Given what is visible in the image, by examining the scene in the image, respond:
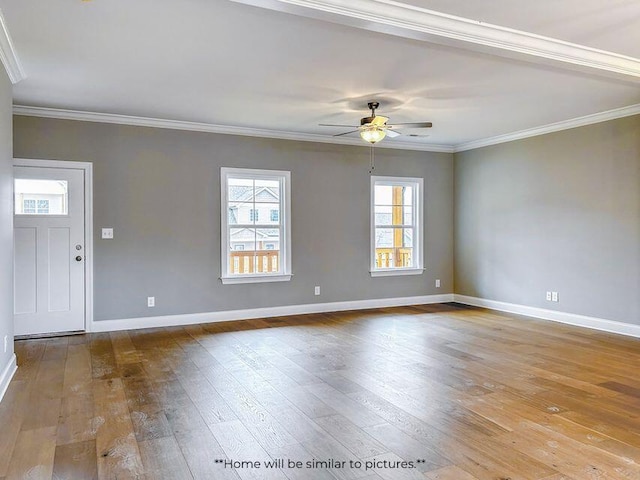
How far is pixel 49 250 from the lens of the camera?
17.7ft

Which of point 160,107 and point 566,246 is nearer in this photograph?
point 160,107

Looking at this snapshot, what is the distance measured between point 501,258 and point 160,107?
5.17 metres

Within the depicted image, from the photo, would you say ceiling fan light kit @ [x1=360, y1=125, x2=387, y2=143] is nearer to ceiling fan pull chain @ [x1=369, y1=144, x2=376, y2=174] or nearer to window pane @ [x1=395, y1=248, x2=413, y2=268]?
ceiling fan pull chain @ [x1=369, y1=144, x2=376, y2=174]

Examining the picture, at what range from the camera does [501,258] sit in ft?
23.1

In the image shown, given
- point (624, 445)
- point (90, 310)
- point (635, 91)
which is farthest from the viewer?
point (90, 310)

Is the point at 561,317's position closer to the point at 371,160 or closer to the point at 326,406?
the point at 371,160

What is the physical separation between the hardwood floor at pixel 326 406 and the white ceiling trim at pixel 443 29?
2.49 meters

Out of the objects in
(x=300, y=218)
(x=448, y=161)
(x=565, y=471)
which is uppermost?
(x=448, y=161)

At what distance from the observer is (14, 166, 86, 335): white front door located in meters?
5.27

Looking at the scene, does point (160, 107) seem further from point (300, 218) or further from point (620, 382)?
point (620, 382)

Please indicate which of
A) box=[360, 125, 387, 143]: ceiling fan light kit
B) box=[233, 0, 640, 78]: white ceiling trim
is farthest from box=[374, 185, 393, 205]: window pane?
box=[233, 0, 640, 78]: white ceiling trim

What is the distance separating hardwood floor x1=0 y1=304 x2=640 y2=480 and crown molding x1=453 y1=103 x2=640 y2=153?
2579 mm

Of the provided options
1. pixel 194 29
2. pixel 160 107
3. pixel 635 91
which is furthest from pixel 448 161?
pixel 194 29

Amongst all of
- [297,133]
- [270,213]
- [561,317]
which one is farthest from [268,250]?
[561,317]
